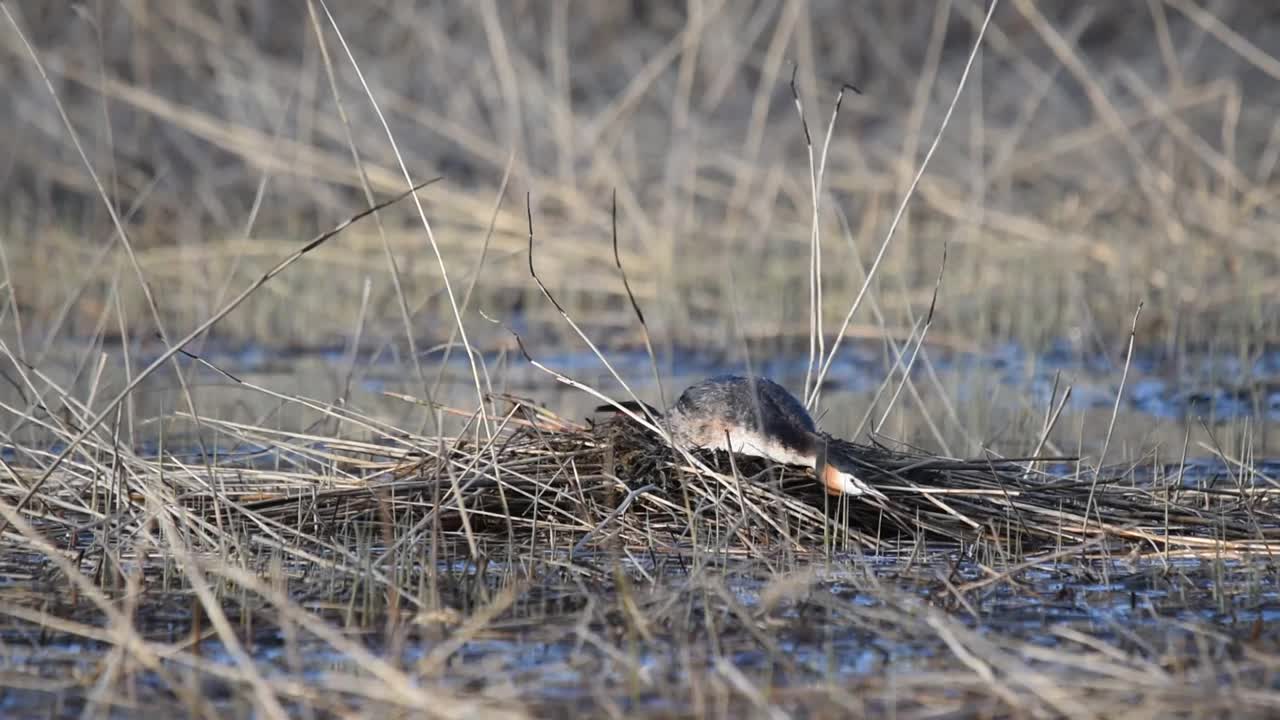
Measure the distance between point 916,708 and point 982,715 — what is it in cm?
12

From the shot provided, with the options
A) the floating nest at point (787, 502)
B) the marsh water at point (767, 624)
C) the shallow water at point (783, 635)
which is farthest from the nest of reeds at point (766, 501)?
the shallow water at point (783, 635)

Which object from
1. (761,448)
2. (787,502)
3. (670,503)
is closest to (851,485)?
(787,502)

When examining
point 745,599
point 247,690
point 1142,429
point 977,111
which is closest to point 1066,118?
point 977,111

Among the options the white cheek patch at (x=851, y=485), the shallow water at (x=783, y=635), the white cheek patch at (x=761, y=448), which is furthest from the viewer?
the white cheek patch at (x=761, y=448)

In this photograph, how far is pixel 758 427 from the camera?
488 cm

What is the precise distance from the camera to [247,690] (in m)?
3.35

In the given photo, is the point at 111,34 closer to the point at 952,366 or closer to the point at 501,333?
the point at 501,333

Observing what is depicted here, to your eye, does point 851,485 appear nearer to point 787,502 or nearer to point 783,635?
point 787,502

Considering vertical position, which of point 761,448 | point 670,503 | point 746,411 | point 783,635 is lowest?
point 783,635

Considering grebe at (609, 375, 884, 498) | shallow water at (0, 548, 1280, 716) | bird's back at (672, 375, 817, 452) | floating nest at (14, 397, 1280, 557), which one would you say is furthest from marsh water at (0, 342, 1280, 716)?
bird's back at (672, 375, 817, 452)

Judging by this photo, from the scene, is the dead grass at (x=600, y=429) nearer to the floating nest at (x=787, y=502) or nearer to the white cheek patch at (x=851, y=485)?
the floating nest at (x=787, y=502)

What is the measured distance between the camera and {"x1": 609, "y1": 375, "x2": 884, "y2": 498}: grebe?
15.4 ft

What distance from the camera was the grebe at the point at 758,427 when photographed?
185 inches

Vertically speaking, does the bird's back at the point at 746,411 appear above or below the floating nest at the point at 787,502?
above
